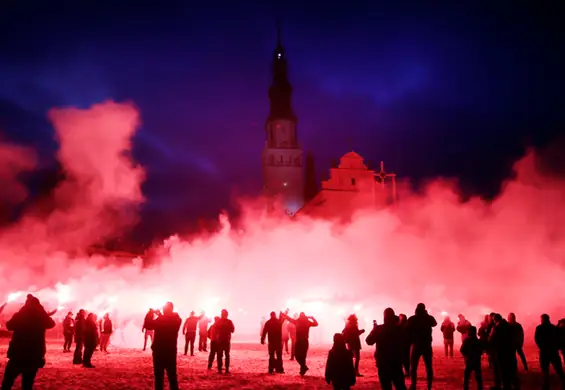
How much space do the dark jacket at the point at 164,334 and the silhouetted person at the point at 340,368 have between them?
2.85 m

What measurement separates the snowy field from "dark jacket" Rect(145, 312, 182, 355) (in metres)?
2.17

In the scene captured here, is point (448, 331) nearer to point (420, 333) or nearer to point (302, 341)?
point (302, 341)

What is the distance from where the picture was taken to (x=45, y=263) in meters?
37.9

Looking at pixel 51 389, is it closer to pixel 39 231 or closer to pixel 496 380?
pixel 496 380

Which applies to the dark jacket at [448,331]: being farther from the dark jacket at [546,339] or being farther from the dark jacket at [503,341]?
the dark jacket at [503,341]

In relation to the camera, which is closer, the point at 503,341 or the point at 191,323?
the point at 503,341

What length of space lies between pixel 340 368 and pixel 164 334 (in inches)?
124

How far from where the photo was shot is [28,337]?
26.2ft

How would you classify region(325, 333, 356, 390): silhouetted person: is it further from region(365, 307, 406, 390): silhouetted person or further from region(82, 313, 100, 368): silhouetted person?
region(82, 313, 100, 368): silhouetted person

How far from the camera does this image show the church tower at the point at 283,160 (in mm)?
65750

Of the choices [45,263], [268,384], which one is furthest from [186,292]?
[268,384]

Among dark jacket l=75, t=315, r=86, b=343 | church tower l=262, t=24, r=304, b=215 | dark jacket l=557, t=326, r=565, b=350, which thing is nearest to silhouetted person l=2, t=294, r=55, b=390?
dark jacket l=75, t=315, r=86, b=343

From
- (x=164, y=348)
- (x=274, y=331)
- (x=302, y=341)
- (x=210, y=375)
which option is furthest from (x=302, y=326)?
(x=164, y=348)

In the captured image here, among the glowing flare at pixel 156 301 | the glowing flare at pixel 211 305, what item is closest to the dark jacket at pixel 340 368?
the glowing flare at pixel 211 305
